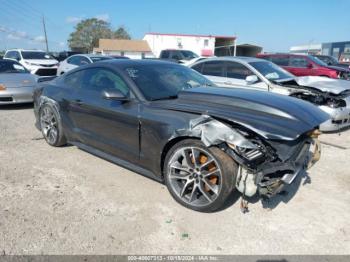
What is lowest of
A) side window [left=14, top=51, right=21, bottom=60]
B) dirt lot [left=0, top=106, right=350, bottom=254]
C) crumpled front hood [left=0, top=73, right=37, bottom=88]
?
dirt lot [left=0, top=106, right=350, bottom=254]

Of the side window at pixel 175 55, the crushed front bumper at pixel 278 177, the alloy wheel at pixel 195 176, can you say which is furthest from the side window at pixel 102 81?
the side window at pixel 175 55

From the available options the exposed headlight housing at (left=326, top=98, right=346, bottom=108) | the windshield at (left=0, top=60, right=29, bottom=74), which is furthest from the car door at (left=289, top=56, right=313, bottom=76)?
the windshield at (left=0, top=60, right=29, bottom=74)

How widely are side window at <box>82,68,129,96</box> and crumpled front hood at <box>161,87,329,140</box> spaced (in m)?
0.74

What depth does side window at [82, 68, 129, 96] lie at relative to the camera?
3.80 metres

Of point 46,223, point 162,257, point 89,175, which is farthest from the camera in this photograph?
point 89,175

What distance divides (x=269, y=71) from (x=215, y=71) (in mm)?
1350

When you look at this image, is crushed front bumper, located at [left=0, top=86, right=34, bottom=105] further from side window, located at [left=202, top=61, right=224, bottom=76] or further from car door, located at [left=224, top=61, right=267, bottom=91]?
car door, located at [left=224, top=61, right=267, bottom=91]

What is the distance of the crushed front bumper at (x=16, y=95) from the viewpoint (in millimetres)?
7875

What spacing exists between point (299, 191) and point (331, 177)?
78cm

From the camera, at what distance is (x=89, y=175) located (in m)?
4.06

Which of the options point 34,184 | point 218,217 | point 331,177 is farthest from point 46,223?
point 331,177

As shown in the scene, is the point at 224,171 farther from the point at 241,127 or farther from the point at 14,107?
the point at 14,107

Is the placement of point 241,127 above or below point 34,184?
above

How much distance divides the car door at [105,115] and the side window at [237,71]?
396 cm
